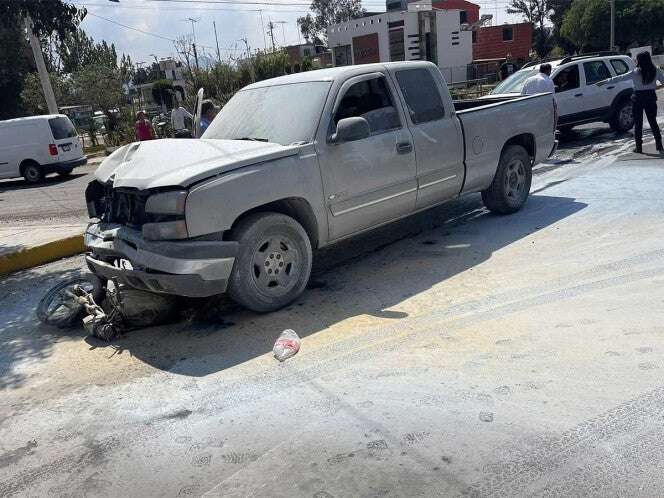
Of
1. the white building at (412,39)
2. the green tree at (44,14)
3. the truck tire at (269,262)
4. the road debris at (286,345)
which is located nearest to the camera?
the road debris at (286,345)

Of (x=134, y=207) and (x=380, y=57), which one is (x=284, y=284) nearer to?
(x=134, y=207)

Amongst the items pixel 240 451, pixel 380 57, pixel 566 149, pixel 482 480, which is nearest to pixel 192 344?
pixel 240 451

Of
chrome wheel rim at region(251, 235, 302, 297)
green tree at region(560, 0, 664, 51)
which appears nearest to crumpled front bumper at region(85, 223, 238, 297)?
chrome wheel rim at region(251, 235, 302, 297)

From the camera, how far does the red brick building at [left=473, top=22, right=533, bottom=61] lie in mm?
59562

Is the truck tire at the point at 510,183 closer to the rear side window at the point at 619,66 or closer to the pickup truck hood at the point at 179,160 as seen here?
the pickup truck hood at the point at 179,160

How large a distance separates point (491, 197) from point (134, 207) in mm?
4344

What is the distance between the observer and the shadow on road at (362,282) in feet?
15.3

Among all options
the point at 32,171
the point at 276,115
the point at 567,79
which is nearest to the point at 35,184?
the point at 32,171

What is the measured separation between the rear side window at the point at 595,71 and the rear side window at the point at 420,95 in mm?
8438

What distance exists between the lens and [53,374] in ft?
14.7

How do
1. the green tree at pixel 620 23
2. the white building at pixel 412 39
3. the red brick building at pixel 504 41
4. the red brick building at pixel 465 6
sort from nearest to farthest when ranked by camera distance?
the white building at pixel 412 39
the green tree at pixel 620 23
the red brick building at pixel 504 41
the red brick building at pixel 465 6

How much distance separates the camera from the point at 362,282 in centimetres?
579

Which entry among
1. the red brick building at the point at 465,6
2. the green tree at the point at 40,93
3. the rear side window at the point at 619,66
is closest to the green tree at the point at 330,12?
the red brick building at the point at 465,6

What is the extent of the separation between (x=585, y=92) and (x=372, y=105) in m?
9.16
